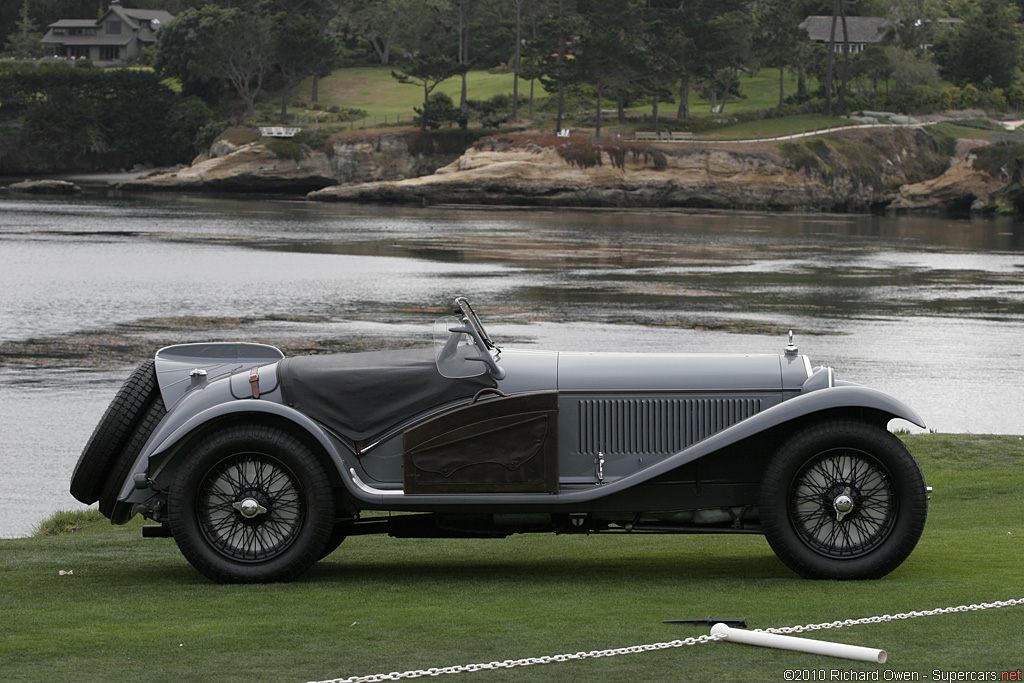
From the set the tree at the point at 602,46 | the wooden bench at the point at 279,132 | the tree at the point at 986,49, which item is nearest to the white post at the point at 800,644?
the tree at the point at 602,46

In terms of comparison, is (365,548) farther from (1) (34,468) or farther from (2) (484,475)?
(1) (34,468)

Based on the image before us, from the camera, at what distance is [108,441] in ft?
23.1

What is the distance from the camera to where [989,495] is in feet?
33.3

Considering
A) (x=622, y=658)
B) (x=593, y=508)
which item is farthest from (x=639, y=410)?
(x=622, y=658)

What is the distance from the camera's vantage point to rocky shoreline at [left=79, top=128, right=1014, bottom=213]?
264 ft

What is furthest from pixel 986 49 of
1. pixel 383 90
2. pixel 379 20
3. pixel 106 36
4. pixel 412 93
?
pixel 106 36

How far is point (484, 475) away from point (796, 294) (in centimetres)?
2966

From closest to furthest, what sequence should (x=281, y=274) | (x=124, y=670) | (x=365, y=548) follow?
(x=124, y=670)
(x=365, y=548)
(x=281, y=274)

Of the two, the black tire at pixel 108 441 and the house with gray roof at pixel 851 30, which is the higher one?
the house with gray roof at pixel 851 30

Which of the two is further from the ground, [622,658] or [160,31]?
[160,31]

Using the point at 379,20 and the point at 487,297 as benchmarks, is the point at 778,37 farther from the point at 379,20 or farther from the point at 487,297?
the point at 487,297

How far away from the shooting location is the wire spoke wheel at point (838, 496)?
21.8 feet

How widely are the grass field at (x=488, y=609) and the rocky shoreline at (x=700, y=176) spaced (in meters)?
73.3

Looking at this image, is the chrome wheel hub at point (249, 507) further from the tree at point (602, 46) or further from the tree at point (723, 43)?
the tree at point (723, 43)
